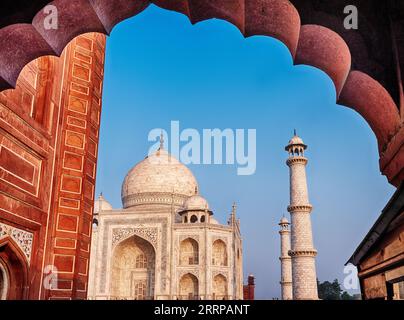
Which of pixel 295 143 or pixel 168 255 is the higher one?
pixel 295 143

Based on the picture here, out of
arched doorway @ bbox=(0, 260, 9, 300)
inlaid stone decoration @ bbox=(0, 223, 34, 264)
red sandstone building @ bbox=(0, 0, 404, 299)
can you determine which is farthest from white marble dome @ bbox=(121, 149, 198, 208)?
arched doorway @ bbox=(0, 260, 9, 300)

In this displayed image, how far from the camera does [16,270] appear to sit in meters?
4.90

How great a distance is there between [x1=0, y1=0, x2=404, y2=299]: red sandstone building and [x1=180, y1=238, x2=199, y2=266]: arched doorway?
15.8 metres

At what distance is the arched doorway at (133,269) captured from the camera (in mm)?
21797

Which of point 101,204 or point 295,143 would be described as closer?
point 295,143

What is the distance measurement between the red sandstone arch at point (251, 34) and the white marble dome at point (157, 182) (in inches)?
897

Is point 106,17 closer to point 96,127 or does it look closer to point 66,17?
point 66,17

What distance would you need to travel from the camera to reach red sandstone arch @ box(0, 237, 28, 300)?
15.5 feet

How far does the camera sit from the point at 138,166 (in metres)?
28.0

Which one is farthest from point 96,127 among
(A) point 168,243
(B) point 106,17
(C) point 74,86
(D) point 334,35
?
(A) point 168,243

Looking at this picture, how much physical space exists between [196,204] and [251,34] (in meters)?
20.4

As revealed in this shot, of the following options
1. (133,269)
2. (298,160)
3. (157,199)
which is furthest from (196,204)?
(298,160)

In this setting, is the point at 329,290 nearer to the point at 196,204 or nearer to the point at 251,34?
the point at 196,204

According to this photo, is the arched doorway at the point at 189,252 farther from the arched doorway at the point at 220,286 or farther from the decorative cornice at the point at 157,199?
the decorative cornice at the point at 157,199
